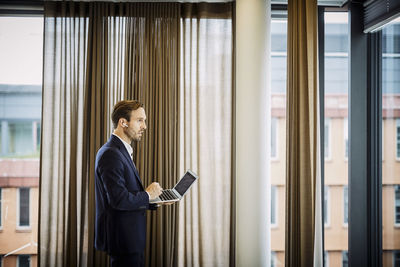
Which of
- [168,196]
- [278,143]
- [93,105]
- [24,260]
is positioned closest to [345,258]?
[278,143]

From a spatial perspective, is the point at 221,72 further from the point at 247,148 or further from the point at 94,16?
the point at 94,16

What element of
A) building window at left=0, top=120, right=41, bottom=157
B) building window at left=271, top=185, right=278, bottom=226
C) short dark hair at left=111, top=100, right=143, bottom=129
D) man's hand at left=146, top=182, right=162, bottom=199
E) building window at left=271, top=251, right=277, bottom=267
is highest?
short dark hair at left=111, top=100, right=143, bottom=129

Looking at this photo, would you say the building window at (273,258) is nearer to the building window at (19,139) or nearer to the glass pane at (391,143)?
the glass pane at (391,143)

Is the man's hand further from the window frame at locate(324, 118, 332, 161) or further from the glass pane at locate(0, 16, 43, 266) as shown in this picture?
the window frame at locate(324, 118, 332, 161)

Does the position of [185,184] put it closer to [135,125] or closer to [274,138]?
[135,125]

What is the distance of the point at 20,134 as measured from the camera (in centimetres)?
284

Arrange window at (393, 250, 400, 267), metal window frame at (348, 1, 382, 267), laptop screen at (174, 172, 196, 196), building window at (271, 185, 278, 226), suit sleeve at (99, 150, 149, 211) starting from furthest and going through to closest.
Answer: building window at (271, 185, 278, 226) → metal window frame at (348, 1, 382, 267) → window at (393, 250, 400, 267) → laptop screen at (174, 172, 196, 196) → suit sleeve at (99, 150, 149, 211)

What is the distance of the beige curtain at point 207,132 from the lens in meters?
2.72

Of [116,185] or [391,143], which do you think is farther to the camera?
[391,143]

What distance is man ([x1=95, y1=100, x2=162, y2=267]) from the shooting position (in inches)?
73.4

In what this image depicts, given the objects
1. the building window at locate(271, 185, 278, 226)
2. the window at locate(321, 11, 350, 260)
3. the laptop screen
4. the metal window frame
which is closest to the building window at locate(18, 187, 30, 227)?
the laptop screen

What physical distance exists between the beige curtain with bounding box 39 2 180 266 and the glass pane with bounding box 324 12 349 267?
50.4 inches

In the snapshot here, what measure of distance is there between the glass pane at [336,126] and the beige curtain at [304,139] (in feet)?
1.58

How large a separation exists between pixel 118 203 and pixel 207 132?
1.11 metres
